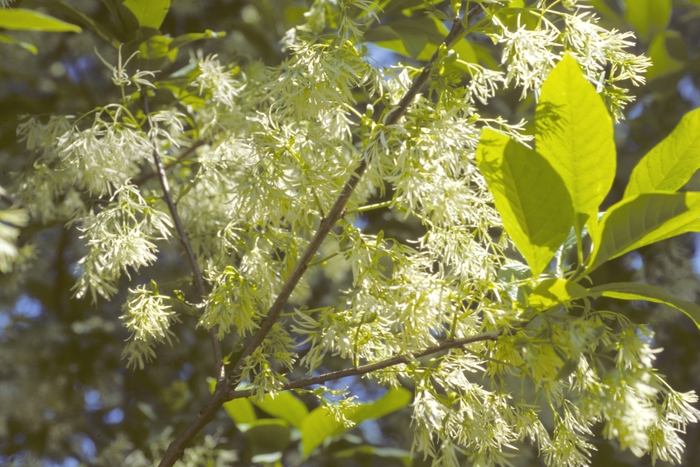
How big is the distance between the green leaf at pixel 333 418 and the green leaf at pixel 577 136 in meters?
0.41

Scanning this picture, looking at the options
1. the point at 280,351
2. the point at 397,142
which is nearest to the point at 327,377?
the point at 280,351

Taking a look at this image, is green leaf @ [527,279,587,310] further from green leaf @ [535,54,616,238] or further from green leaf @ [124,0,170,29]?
green leaf @ [124,0,170,29]

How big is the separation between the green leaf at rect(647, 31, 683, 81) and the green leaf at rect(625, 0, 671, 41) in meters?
0.02

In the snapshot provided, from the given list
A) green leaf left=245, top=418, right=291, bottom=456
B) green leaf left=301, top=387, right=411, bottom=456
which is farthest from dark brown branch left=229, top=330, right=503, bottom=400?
green leaf left=245, top=418, right=291, bottom=456

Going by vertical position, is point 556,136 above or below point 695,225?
above

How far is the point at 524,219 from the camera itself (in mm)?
592

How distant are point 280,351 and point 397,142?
0.29 metres

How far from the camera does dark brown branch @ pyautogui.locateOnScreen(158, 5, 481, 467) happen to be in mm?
661

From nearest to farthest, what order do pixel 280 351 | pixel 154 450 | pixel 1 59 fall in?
pixel 280 351
pixel 154 450
pixel 1 59

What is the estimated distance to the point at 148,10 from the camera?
0.99 metres

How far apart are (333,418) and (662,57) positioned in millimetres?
1331

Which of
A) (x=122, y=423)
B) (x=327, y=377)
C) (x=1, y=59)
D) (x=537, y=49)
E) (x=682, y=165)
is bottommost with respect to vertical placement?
(x=122, y=423)

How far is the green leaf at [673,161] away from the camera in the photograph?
590 millimetres

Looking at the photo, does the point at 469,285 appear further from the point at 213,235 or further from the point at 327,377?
the point at 213,235
